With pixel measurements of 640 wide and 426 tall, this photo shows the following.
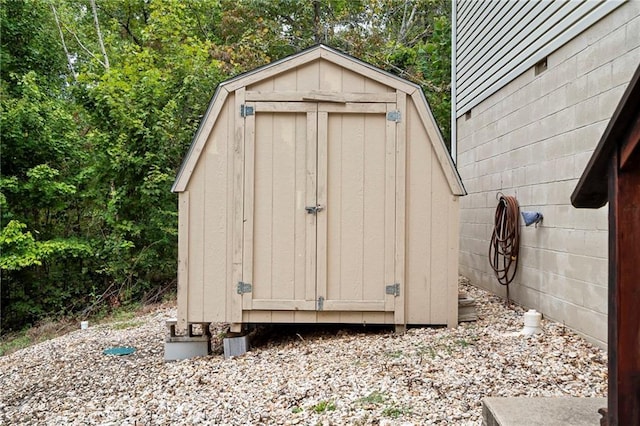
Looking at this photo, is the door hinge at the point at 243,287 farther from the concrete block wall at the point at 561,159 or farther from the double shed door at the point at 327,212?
the concrete block wall at the point at 561,159

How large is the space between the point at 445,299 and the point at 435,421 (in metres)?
1.90

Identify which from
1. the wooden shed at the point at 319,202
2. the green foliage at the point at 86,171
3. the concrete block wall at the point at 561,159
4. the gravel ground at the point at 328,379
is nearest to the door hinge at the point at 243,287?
the wooden shed at the point at 319,202

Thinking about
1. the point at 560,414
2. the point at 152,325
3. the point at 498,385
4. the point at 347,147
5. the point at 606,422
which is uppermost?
the point at 347,147

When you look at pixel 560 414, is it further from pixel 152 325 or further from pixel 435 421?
pixel 152 325

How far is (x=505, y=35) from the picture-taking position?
5.62 m

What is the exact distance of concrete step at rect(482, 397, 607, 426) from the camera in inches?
71.6

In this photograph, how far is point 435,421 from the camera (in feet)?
8.68

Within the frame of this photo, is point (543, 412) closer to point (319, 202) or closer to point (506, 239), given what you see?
point (319, 202)

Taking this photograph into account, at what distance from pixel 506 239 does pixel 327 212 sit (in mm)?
1979

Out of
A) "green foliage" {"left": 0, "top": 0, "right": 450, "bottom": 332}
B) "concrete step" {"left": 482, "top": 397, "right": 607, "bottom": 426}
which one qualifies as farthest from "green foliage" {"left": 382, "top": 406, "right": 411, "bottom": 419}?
"green foliage" {"left": 0, "top": 0, "right": 450, "bottom": 332}

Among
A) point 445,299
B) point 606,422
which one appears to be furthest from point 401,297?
point 606,422

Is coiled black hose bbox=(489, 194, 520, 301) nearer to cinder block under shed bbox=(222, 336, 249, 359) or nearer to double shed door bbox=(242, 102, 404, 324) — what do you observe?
double shed door bbox=(242, 102, 404, 324)

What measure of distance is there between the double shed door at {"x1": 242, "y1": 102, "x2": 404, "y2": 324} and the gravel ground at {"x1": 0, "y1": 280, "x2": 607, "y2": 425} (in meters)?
0.43

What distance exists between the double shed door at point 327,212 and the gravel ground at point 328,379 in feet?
1.42
